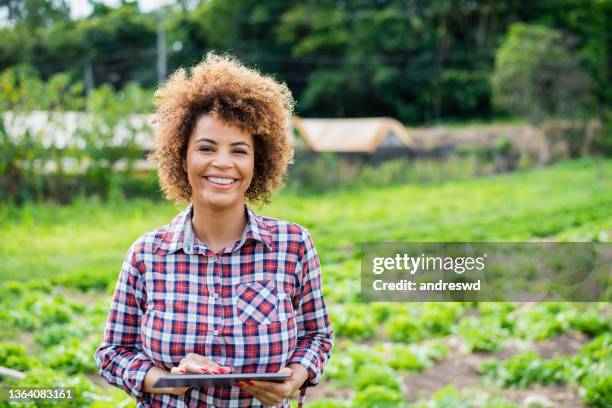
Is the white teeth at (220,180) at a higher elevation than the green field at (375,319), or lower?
higher

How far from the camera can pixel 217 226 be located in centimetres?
210

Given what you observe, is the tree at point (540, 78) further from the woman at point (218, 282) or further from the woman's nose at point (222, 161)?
the woman's nose at point (222, 161)

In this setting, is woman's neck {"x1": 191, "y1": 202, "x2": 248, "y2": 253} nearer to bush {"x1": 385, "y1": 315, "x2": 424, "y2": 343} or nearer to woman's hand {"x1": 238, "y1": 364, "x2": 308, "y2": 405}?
woman's hand {"x1": 238, "y1": 364, "x2": 308, "y2": 405}

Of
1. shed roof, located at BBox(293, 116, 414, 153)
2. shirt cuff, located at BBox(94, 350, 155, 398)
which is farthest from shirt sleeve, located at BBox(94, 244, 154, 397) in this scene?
shed roof, located at BBox(293, 116, 414, 153)

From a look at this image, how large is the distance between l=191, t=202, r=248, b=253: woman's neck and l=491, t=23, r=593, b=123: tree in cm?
2396

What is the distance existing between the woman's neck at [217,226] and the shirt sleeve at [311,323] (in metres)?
0.21

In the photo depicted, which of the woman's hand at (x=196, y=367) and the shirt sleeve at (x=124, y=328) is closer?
the woman's hand at (x=196, y=367)

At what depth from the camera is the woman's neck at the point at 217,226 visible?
210 centimetres

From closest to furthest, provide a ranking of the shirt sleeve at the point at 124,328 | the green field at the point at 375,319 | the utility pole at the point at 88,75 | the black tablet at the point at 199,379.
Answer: the black tablet at the point at 199,379
the shirt sleeve at the point at 124,328
the green field at the point at 375,319
the utility pole at the point at 88,75

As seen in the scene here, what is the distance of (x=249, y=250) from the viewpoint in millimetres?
2066

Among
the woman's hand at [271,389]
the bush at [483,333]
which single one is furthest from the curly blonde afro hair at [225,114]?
the bush at [483,333]

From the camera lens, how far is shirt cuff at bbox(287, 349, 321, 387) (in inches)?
81.0

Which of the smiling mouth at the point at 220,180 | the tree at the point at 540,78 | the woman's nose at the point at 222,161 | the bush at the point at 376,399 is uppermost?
the tree at the point at 540,78

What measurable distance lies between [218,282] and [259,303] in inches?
5.3
